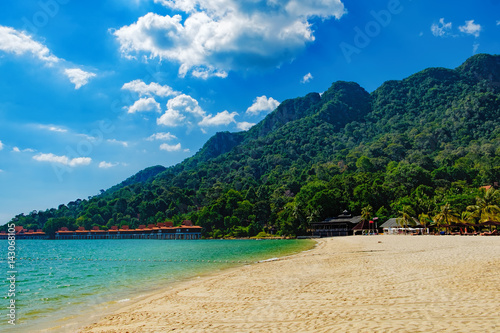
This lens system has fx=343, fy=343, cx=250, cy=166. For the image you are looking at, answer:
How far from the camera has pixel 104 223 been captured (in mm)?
188500

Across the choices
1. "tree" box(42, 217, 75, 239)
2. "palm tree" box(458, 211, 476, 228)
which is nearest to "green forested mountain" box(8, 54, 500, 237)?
"tree" box(42, 217, 75, 239)

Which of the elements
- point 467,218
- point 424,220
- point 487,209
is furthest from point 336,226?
point 487,209

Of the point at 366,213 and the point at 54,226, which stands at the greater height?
the point at 366,213

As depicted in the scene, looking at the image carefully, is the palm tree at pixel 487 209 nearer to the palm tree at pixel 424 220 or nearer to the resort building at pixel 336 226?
the palm tree at pixel 424 220

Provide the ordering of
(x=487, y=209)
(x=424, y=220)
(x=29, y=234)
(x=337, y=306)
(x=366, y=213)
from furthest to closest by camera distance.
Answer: (x=29, y=234) → (x=366, y=213) → (x=424, y=220) → (x=487, y=209) → (x=337, y=306)

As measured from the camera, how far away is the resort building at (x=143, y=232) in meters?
136

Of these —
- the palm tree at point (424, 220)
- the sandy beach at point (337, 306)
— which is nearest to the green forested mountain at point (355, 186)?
the palm tree at point (424, 220)

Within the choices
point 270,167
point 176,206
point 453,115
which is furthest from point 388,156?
point 176,206

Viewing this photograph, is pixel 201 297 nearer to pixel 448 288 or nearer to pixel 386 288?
A: pixel 386 288

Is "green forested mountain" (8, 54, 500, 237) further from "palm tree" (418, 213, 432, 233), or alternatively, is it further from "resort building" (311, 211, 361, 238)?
"palm tree" (418, 213, 432, 233)

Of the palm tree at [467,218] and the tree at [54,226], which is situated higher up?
the palm tree at [467,218]

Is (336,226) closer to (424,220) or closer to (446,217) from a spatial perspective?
(424,220)

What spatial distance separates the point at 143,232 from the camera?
156 metres

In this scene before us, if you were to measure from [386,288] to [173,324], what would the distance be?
688cm
